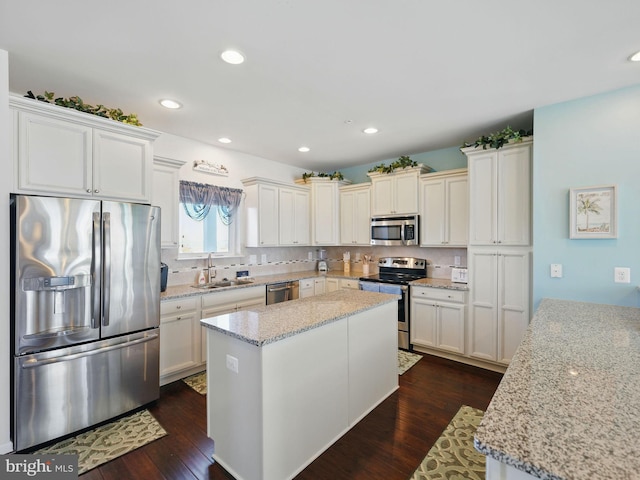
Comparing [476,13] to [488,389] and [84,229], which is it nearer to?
[84,229]

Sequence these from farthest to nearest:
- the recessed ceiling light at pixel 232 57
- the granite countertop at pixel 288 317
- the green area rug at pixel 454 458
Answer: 1. the recessed ceiling light at pixel 232 57
2. the green area rug at pixel 454 458
3. the granite countertop at pixel 288 317

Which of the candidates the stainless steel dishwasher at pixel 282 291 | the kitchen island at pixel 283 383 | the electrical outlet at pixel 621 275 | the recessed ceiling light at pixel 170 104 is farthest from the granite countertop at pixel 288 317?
the recessed ceiling light at pixel 170 104

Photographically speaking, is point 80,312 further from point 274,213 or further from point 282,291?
point 274,213

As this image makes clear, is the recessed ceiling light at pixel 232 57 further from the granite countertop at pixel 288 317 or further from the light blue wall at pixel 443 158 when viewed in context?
the light blue wall at pixel 443 158

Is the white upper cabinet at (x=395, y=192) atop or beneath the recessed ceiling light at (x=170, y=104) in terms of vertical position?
beneath

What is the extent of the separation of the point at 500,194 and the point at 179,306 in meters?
3.56

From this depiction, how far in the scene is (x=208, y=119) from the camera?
3.21 meters

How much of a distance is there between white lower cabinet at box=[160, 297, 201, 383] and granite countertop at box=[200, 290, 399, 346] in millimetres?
1173

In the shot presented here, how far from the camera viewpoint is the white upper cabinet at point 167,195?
3.27 metres

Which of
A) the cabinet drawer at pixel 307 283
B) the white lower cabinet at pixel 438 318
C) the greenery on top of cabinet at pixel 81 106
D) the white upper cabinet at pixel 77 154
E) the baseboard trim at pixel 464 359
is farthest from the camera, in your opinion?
the cabinet drawer at pixel 307 283

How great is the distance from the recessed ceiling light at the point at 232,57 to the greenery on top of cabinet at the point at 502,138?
261cm

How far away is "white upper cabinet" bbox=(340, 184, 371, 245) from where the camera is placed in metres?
4.87

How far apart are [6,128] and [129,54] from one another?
96 cm

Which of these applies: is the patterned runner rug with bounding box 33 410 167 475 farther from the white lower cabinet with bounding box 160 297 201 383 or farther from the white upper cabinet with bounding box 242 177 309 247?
the white upper cabinet with bounding box 242 177 309 247
